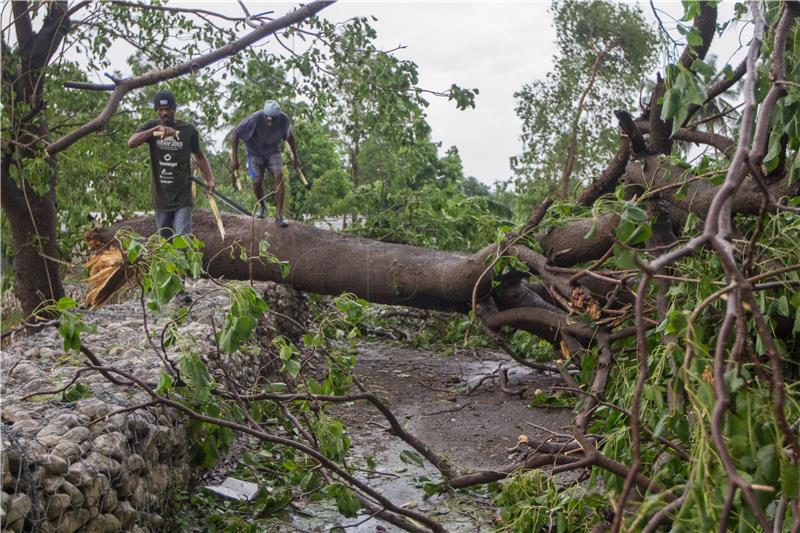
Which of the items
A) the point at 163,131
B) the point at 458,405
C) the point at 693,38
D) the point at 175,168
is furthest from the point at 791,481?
the point at 175,168

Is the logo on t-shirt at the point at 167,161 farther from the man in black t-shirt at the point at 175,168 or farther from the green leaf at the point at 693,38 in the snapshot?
the green leaf at the point at 693,38

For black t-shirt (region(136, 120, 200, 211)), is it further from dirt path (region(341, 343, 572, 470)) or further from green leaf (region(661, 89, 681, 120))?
green leaf (region(661, 89, 681, 120))

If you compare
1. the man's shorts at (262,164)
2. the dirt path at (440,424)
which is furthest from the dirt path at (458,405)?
the man's shorts at (262,164)

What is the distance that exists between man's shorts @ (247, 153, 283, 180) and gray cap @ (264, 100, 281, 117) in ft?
1.31

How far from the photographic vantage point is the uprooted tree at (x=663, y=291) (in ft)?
5.59

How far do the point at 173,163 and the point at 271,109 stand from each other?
1173 millimetres

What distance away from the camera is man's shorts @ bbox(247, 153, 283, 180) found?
27.4ft

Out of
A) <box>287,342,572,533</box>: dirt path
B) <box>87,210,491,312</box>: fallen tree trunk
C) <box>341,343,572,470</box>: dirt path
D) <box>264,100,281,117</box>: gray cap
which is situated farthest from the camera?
<box>264,100,281,117</box>: gray cap

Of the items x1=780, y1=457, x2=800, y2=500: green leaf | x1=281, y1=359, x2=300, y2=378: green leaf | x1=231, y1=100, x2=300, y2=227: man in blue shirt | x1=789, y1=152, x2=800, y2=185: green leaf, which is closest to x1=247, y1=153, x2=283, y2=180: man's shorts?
x1=231, y1=100, x2=300, y2=227: man in blue shirt

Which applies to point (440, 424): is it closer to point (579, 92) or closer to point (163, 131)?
point (163, 131)

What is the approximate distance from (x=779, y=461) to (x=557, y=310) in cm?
521

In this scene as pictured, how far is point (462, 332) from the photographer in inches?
373

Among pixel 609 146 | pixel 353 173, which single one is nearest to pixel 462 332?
pixel 353 173

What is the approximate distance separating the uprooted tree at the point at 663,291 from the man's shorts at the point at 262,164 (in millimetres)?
501
